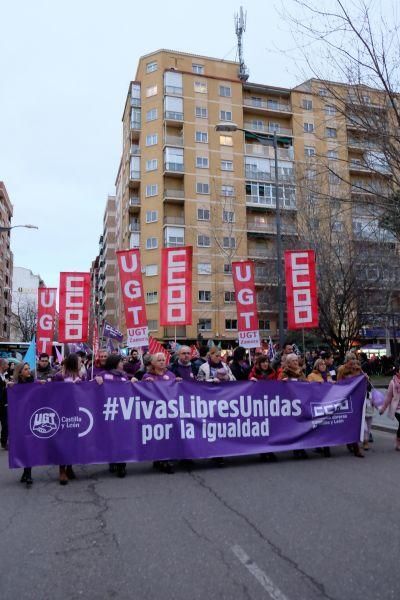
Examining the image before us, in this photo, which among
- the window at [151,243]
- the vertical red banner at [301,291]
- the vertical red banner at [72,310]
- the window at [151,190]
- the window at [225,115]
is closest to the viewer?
the vertical red banner at [301,291]

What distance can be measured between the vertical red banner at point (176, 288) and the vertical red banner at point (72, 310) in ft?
13.1

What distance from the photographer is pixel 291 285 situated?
14344mm

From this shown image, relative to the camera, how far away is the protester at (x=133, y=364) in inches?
445

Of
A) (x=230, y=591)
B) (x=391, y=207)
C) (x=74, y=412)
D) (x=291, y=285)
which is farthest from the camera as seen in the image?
(x=291, y=285)

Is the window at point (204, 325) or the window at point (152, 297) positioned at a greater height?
the window at point (152, 297)

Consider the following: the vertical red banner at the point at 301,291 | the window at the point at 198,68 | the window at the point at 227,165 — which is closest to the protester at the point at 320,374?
the vertical red banner at the point at 301,291

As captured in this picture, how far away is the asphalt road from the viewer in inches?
147

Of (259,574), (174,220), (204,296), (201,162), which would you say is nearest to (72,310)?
(259,574)

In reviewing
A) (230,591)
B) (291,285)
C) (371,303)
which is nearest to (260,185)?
(371,303)

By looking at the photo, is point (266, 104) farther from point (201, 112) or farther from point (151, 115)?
point (151, 115)

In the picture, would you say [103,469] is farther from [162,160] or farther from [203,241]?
[162,160]

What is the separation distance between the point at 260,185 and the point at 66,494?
171ft

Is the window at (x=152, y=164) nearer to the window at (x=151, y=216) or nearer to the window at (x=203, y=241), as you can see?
the window at (x=151, y=216)

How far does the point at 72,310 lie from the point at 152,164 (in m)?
42.4
